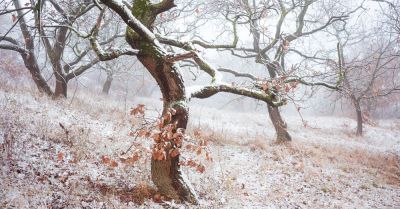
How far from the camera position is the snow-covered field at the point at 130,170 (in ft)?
17.7

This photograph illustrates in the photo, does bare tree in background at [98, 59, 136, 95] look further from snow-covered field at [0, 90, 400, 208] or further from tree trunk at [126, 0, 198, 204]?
tree trunk at [126, 0, 198, 204]

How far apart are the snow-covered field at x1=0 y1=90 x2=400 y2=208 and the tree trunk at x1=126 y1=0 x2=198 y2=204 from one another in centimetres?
38

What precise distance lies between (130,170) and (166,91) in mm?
2447

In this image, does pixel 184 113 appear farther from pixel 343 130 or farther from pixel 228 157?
pixel 343 130

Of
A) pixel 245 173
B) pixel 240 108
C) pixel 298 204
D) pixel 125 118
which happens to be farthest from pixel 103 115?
pixel 240 108

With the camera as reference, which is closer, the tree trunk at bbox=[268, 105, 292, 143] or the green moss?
the green moss

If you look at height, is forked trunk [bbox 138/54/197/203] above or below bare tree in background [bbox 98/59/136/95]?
below

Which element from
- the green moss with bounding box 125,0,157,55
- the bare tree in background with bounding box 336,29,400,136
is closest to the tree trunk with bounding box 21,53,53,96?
the green moss with bounding box 125,0,157,55

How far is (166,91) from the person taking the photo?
5.61m

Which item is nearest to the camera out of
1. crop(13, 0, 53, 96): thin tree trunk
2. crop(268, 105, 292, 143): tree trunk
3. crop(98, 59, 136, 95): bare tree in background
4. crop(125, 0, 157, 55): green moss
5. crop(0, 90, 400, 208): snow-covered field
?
crop(0, 90, 400, 208): snow-covered field

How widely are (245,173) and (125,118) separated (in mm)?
5325

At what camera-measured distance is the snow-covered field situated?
5.40m

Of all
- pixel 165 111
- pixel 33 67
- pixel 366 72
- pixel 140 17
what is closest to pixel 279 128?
pixel 366 72

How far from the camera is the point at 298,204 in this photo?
7.35 metres
